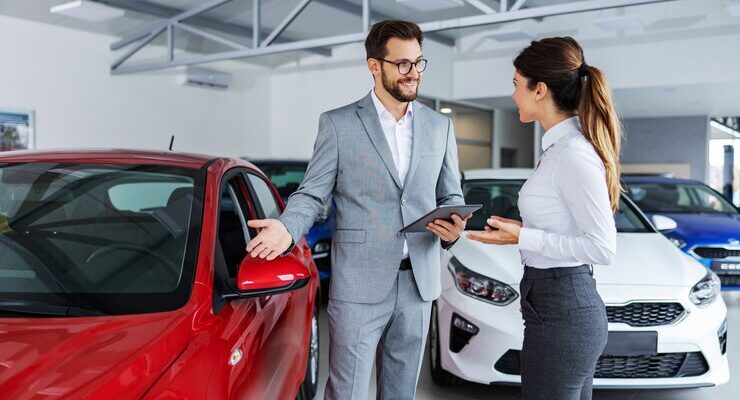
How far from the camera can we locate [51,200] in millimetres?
2070

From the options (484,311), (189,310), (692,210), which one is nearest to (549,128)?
(189,310)

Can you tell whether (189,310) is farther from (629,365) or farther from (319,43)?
(319,43)

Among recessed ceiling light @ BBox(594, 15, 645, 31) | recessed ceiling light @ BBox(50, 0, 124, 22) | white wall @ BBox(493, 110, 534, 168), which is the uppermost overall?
recessed ceiling light @ BBox(594, 15, 645, 31)

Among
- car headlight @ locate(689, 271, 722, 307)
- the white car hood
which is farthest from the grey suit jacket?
car headlight @ locate(689, 271, 722, 307)

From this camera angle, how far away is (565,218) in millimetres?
1599

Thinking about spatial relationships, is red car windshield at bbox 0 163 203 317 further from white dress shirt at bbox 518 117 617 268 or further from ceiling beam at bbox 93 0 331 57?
ceiling beam at bbox 93 0 331 57

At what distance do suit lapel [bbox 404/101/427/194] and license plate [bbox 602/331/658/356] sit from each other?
1485 millimetres

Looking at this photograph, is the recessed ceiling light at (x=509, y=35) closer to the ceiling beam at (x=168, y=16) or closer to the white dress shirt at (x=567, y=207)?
the ceiling beam at (x=168, y=16)

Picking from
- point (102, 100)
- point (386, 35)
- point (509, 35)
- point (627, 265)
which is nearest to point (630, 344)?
point (627, 265)

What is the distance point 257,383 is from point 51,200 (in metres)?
0.83

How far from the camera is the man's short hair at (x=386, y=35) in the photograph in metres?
1.86

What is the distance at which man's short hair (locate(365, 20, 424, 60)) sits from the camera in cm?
186

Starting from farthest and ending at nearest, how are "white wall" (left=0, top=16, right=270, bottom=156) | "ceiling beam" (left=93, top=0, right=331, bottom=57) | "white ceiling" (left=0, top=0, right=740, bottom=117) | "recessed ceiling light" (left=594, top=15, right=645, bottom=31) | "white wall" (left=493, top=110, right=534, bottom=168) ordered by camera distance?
"white wall" (left=493, top=110, right=534, bottom=168) → "white ceiling" (left=0, top=0, right=740, bottom=117) → "ceiling beam" (left=93, top=0, right=331, bottom=57) → "recessed ceiling light" (left=594, top=15, right=645, bottom=31) → "white wall" (left=0, top=16, right=270, bottom=156)

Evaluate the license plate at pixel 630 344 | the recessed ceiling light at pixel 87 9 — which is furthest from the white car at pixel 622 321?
the recessed ceiling light at pixel 87 9
